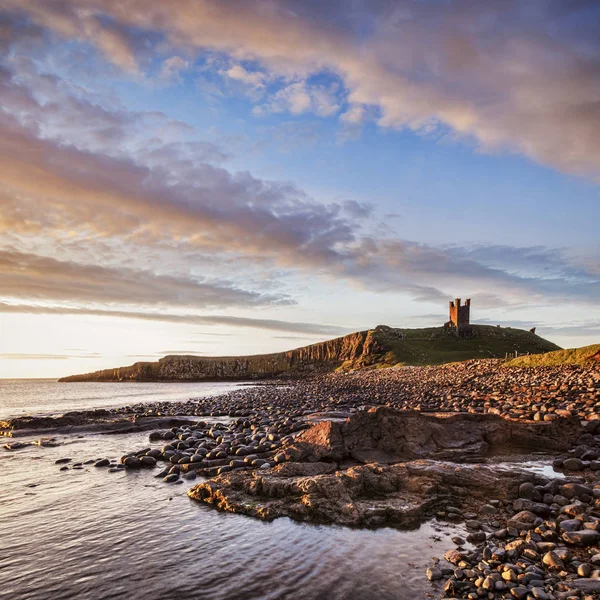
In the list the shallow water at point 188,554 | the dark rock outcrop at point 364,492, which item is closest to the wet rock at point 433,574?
the shallow water at point 188,554

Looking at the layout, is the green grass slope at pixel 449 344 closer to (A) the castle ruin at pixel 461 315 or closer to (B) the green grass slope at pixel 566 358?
(A) the castle ruin at pixel 461 315

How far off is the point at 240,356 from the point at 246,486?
136405 millimetres

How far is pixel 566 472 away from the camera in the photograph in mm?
9477

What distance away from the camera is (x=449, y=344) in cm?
10362

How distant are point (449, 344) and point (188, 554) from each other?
106m

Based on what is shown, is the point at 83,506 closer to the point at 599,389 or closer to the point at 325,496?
the point at 325,496

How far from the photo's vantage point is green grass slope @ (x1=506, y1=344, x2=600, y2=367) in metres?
34.7

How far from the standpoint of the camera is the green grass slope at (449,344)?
87.5 m

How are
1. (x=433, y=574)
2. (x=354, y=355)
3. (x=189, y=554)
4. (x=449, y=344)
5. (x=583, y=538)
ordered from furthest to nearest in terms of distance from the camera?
1. (x=354, y=355)
2. (x=449, y=344)
3. (x=189, y=554)
4. (x=583, y=538)
5. (x=433, y=574)

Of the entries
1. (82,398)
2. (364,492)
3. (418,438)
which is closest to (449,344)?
(82,398)

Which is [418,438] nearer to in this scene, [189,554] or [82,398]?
[189,554]

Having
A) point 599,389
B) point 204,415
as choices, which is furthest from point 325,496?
point 204,415

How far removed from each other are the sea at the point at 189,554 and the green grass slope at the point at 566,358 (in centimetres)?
3544

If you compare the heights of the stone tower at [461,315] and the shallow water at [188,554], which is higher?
the stone tower at [461,315]
